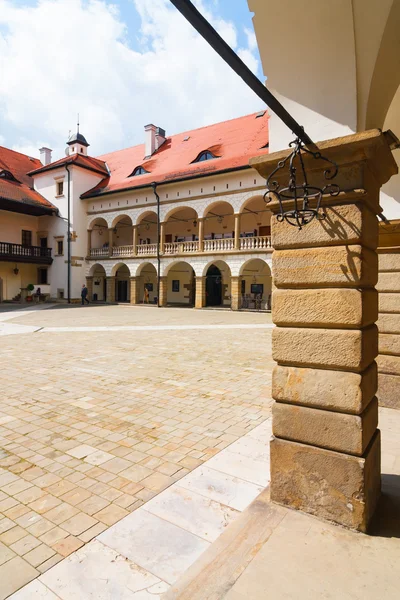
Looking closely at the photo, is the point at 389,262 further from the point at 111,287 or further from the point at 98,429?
the point at 111,287

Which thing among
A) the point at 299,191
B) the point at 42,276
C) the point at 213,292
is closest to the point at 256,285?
the point at 213,292

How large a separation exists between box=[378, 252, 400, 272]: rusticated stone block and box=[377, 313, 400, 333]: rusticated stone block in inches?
25.4

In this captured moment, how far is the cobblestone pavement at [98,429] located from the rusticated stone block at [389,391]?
5.19ft

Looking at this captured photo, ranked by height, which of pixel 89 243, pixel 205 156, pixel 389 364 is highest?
pixel 205 156

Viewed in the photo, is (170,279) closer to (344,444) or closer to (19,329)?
(19,329)

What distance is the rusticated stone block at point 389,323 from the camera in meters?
5.25

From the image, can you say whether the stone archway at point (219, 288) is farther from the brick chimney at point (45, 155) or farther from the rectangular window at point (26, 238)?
the brick chimney at point (45, 155)

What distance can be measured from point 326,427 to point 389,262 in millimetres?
3418

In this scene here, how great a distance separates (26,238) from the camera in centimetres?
3183

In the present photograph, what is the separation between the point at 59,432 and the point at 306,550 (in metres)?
3.09

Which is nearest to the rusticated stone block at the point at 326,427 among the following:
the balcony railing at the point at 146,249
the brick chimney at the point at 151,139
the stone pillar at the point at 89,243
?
the balcony railing at the point at 146,249

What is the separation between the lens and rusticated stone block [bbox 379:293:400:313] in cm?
523

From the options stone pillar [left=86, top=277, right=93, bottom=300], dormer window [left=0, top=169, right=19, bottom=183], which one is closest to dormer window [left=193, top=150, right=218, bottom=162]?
stone pillar [left=86, top=277, right=93, bottom=300]

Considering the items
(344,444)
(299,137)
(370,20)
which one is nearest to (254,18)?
(370,20)
